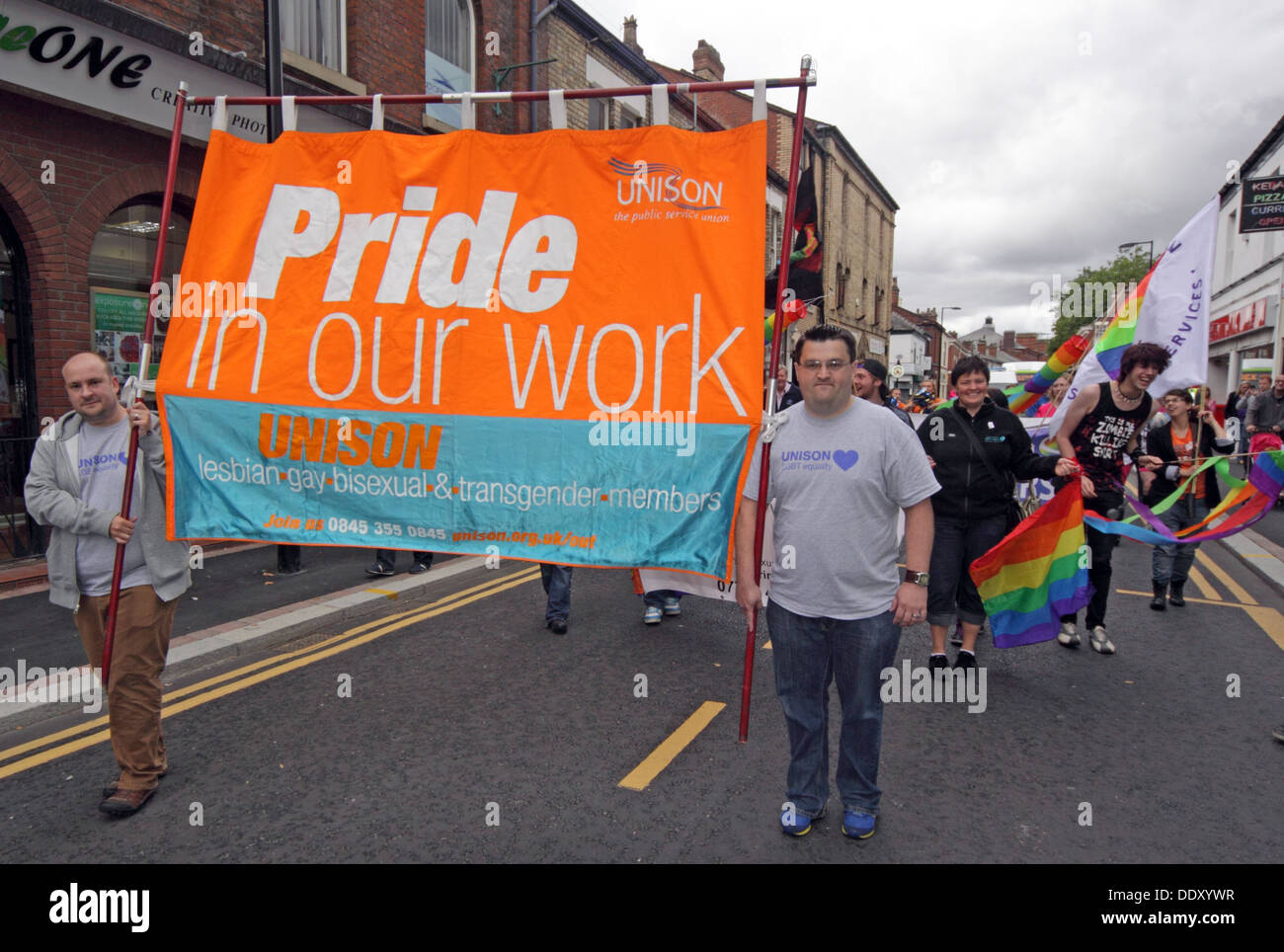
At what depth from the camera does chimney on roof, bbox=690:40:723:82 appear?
90.7 feet

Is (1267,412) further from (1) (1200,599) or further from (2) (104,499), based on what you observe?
(2) (104,499)

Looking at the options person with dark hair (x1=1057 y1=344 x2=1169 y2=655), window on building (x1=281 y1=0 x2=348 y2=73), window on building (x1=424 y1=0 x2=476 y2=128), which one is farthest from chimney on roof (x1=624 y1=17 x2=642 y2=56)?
person with dark hair (x1=1057 y1=344 x2=1169 y2=655)

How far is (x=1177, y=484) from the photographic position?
698cm

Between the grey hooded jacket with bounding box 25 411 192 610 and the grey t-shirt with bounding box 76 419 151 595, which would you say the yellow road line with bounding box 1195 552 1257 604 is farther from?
the grey t-shirt with bounding box 76 419 151 595

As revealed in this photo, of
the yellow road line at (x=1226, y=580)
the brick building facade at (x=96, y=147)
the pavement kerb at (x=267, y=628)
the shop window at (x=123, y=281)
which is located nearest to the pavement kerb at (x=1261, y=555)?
the yellow road line at (x=1226, y=580)

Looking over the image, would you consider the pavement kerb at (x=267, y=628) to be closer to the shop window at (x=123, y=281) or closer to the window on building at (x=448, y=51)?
the shop window at (x=123, y=281)

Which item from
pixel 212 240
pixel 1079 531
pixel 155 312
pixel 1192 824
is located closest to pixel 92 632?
pixel 155 312

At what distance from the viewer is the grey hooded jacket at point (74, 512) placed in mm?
3584

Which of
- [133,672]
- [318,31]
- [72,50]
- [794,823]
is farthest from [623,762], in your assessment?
[318,31]

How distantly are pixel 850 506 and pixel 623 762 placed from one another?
5.88 ft

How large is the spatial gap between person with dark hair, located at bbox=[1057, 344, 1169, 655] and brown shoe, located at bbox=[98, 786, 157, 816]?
215 inches

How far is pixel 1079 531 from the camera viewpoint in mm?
5133

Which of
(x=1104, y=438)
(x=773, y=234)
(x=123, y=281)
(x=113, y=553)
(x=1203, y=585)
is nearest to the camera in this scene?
(x=113, y=553)

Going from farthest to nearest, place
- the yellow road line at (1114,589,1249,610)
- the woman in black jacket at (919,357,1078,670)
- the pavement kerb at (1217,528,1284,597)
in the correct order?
the pavement kerb at (1217,528,1284,597) → the yellow road line at (1114,589,1249,610) → the woman in black jacket at (919,357,1078,670)
